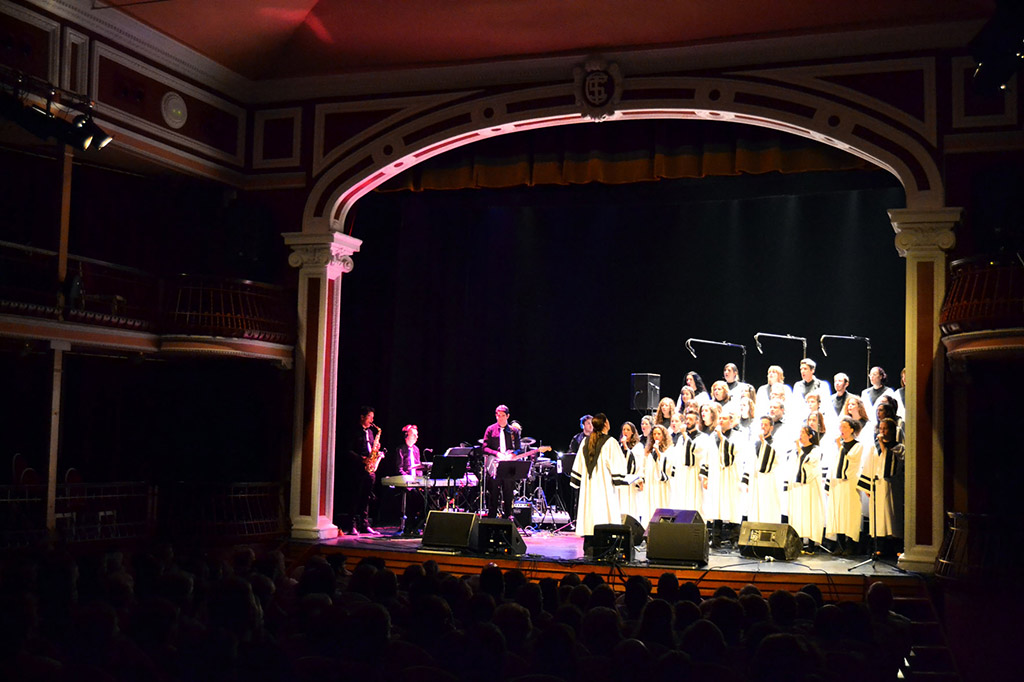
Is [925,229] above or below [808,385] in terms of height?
above

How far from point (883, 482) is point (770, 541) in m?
1.43

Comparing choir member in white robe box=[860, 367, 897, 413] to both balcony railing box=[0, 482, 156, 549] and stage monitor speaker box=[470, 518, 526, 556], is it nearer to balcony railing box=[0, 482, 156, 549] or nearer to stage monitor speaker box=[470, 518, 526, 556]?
stage monitor speaker box=[470, 518, 526, 556]

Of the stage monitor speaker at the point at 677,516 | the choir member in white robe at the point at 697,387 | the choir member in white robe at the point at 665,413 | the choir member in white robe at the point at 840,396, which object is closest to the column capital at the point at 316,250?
the choir member in white robe at the point at 665,413

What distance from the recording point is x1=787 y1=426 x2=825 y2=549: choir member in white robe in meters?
11.4

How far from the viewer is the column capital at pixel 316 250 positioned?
12.5 meters

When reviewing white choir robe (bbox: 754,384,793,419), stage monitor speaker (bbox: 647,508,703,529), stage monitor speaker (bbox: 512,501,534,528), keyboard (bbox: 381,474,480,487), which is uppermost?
white choir robe (bbox: 754,384,793,419)

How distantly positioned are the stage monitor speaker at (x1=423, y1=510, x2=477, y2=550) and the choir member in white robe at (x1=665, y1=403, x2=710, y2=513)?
2734 mm

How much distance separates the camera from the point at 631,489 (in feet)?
40.7

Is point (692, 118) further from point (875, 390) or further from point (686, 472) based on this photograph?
point (686, 472)

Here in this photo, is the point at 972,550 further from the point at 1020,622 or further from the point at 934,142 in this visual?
the point at 934,142

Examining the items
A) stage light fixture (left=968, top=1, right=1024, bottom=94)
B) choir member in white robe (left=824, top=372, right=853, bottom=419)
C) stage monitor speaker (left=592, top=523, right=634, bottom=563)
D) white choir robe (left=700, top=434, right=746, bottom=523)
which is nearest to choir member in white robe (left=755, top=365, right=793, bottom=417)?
choir member in white robe (left=824, top=372, right=853, bottom=419)

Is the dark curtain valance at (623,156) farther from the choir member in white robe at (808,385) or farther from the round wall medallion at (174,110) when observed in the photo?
the round wall medallion at (174,110)

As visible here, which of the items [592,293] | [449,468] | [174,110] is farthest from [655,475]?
[174,110]

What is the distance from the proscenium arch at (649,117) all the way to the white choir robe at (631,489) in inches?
156
